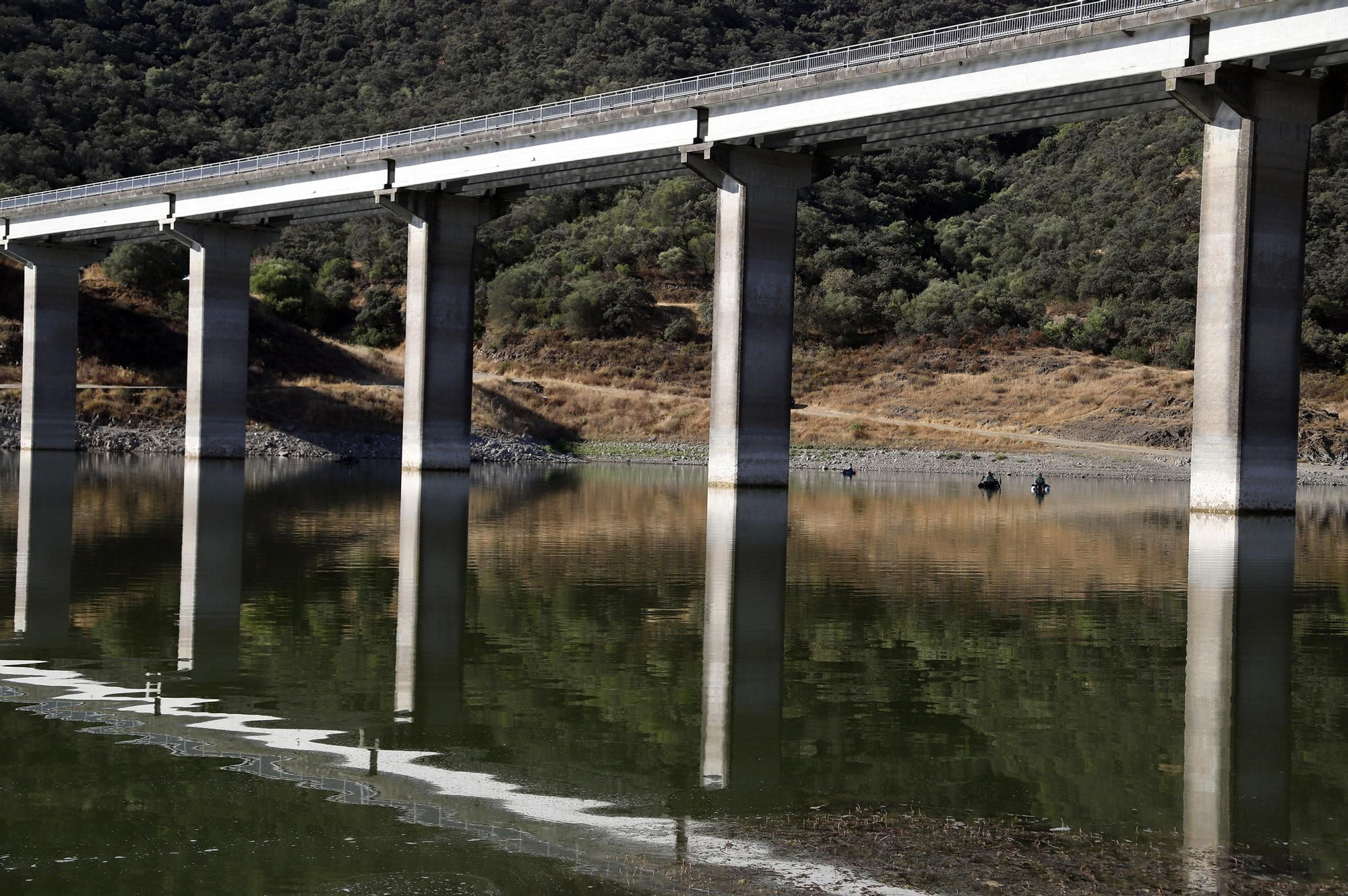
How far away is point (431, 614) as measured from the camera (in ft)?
53.6

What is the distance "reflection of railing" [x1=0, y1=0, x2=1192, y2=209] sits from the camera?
3853 centimetres

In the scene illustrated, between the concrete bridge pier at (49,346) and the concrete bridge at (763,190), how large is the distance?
109mm

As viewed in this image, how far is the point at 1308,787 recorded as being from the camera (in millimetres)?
9031

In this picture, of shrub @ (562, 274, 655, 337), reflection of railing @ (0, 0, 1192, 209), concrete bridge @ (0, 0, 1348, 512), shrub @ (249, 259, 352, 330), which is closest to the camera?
concrete bridge @ (0, 0, 1348, 512)

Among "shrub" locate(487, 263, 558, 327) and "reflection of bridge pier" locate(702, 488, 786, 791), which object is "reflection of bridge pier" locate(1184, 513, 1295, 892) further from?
"shrub" locate(487, 263, 558, 327)

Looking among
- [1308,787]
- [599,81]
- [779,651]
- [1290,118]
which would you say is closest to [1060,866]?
[1308,787]

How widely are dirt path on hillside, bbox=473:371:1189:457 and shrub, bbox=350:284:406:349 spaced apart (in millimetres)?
12290

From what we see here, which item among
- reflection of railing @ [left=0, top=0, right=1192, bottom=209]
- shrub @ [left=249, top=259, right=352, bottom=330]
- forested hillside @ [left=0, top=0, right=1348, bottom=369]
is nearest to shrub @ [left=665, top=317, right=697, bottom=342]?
forested hillside @ [left=0, top=0, right=1348, bottom=369]

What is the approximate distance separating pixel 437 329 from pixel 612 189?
7899cm

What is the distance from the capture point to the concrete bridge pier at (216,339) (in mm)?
63062

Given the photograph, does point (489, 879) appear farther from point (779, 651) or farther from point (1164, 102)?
point (1164, 102)

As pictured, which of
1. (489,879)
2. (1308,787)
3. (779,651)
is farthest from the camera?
(779,651)

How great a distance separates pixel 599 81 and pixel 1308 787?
13228cm

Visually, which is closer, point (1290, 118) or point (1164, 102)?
point (1290, 118)
